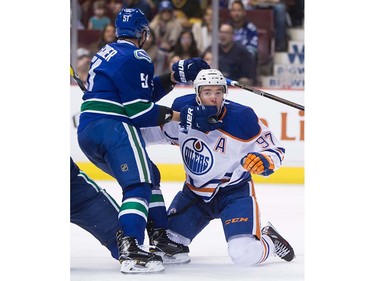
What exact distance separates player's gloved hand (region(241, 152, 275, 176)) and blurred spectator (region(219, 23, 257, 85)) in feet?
9.73

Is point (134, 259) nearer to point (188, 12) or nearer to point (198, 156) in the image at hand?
point (198, 156)

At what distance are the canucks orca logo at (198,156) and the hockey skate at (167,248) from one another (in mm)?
268

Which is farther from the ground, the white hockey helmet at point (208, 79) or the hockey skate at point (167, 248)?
the white hockey helmet at point (208, 79)

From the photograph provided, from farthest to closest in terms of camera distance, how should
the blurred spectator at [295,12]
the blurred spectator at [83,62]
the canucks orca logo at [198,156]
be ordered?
the blurred spectator at [295,12] → the blurred spectator at [83,62] → the canucks orca logo at [198,156]

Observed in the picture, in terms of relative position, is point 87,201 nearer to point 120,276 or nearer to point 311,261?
point 120,276

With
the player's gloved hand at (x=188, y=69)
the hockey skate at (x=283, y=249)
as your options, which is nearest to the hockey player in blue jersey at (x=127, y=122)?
the player's gloved hand at (x=188, y=69)

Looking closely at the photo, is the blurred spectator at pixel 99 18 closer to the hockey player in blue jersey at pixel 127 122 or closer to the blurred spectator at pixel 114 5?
the blurred spectator at pixel 114 5

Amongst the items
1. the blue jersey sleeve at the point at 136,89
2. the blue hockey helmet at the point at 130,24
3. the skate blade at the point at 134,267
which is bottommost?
the skate blade at the point at 134,267

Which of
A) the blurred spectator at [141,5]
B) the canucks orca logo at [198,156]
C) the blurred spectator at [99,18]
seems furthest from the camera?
the blurred spectator at [141,5]

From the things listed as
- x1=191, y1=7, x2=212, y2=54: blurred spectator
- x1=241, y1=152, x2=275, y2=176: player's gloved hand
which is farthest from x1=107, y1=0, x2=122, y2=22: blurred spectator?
x1=241, y1=152, x2=275, y2=176: player's gloved hand

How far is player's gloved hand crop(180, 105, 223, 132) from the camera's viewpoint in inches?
136

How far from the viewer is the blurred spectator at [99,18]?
20.8 ft

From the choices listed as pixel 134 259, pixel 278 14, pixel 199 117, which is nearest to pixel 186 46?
pixel 278 14

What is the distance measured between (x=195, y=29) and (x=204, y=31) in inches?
2.5
